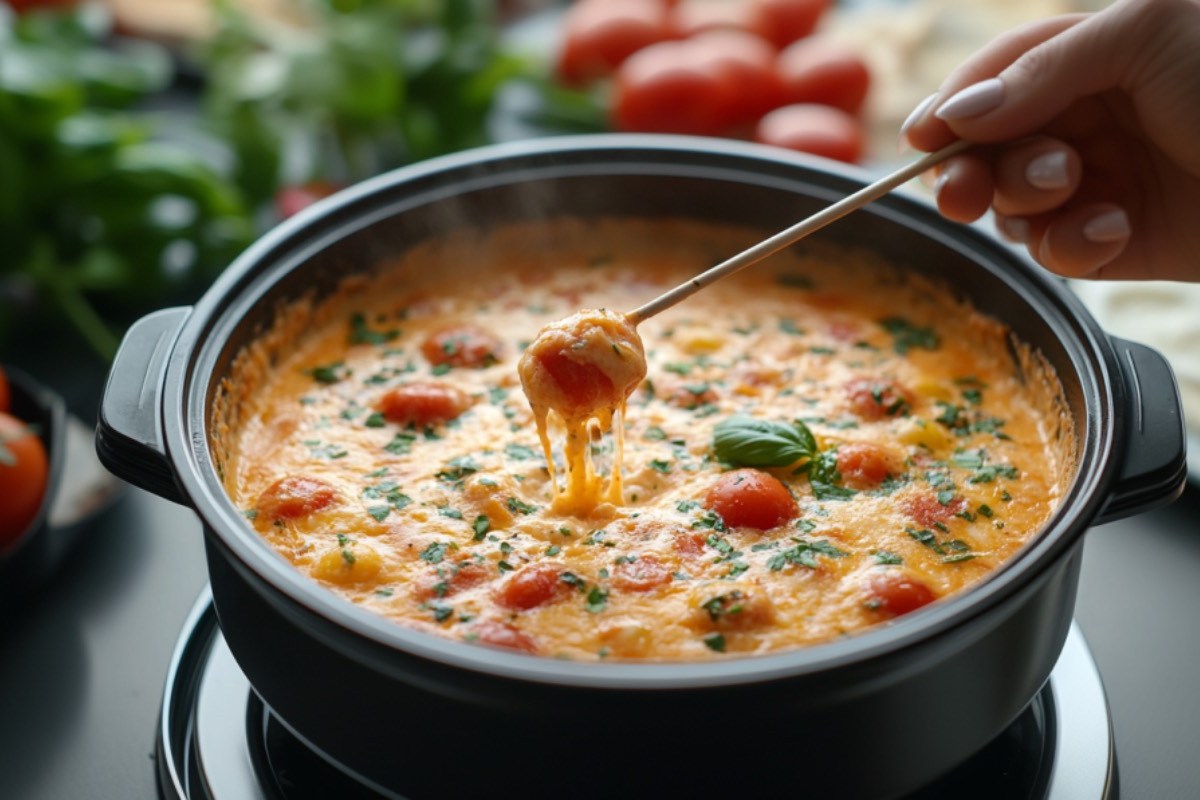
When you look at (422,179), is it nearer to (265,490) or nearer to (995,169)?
(265,490)

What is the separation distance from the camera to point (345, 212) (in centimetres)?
243

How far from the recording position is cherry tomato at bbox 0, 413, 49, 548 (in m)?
2.38

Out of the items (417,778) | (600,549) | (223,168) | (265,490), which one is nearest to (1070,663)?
(600,549)

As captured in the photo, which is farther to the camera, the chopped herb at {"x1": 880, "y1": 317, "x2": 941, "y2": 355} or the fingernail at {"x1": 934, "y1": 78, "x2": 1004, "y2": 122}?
the chopped herb at {"x1": 880, "y1": 317, "x2": 941, "y2": 355}

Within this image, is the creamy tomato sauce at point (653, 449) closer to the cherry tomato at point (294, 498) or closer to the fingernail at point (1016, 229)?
the cherry tomato at point (294, 498)

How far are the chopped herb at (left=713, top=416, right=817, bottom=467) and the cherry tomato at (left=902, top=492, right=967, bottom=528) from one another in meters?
0.20

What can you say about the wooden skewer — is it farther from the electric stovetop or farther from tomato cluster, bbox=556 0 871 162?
tomato cluster, bbox=556 0 871 162

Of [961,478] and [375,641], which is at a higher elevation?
[375,641]

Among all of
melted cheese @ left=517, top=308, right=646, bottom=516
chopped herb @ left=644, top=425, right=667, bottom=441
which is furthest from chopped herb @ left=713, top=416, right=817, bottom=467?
melted cheese @ left=517, top=308, right=646, bottom=516

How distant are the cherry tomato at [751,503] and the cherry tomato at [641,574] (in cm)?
17

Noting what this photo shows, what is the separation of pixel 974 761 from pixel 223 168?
2.86 meters

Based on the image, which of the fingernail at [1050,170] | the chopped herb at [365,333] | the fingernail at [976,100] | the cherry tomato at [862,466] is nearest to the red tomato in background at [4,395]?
the chopped herb at [365,333]

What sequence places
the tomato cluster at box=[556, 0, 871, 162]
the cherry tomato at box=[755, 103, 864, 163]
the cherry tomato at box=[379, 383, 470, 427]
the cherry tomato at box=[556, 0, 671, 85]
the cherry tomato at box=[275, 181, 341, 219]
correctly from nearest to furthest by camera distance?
the cherry tomato at box=[379, 383, 470, 427] → the cherry tomato at box=[275, 181, 341, 219] → the cherry tomato at box=[755, 103, 864, 163] → the tomato cluster at box=[556, 0, 871, 162] → the cherry tomato at box=[556, 0, 671, 85]

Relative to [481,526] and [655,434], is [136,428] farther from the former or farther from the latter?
[655,434]
